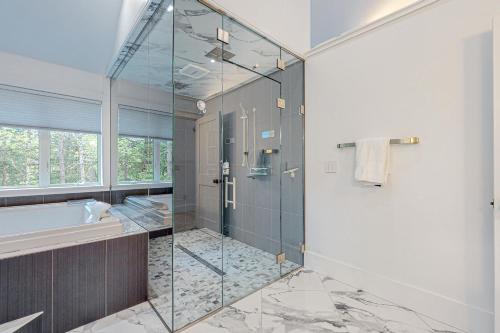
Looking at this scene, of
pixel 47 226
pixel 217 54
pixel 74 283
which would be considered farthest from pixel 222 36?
pixel 47 226

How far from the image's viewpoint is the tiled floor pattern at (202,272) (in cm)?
179

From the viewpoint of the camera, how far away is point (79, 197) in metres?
2.99

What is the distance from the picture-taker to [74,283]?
158 centimetres

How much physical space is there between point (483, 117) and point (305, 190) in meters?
1.52

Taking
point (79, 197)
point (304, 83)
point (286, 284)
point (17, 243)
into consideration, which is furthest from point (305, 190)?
point (79, 197)

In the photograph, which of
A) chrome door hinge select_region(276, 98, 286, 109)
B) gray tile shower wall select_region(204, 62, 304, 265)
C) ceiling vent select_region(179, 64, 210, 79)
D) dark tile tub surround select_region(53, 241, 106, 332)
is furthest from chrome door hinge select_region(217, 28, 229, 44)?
dark tile tub surround select_region(53, 241, 106, 332)

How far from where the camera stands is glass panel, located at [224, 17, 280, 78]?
2055 millimetres

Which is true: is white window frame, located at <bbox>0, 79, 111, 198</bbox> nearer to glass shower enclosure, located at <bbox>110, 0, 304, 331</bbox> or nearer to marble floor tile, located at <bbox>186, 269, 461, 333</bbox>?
glass shower enclosure, located at <bbox>110, 0, 304, 331</bbox>

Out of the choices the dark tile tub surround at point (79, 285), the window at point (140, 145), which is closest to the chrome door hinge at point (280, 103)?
the window at point (140, 145)

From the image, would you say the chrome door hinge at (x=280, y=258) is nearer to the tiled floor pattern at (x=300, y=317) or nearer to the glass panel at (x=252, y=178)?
the glass panel at (x=252, y=178)

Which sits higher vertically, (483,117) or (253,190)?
(483,117)

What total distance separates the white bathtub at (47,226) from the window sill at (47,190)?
0.54 feet

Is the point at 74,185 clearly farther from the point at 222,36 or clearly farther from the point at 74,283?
the point at 222,36

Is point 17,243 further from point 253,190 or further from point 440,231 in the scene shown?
point 440,231
